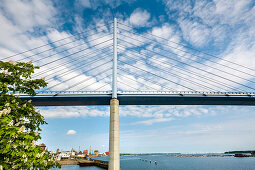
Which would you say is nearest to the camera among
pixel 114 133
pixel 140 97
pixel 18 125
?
pixel 18 125

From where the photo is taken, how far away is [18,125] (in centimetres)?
717

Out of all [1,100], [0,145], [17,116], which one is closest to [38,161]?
[0,145]

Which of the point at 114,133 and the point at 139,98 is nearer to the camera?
the point at 114,133

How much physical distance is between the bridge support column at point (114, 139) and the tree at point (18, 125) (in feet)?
56.1

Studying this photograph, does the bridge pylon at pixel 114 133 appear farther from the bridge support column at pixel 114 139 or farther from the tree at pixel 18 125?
the tree at pixel 18 125

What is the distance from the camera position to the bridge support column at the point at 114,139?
76.6 feet

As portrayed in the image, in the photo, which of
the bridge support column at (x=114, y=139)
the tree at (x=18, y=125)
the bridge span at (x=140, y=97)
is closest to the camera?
the tree at (x=18, y=125)

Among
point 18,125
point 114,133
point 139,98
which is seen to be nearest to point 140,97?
point 139,98

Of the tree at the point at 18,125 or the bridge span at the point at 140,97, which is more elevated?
the bridge span at the point at 140,97

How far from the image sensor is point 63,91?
2712 cm

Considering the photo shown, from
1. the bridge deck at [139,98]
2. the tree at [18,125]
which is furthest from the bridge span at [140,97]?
the tree at [18,125]

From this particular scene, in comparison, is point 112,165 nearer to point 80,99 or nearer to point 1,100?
point 80,99

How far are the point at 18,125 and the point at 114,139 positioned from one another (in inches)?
718

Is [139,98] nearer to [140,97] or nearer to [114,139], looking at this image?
[140,97]
